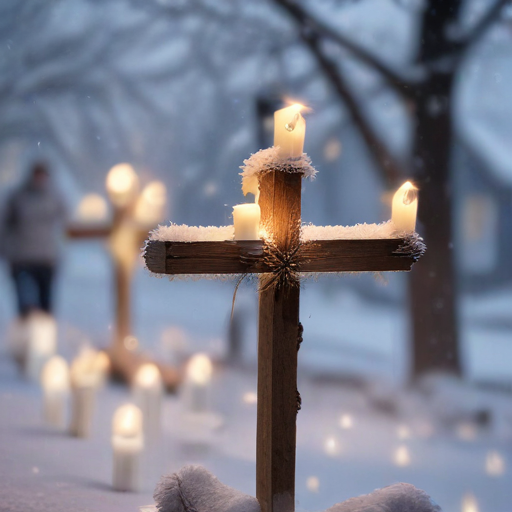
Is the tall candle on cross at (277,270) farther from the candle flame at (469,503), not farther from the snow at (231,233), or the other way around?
the candle flame at (469,503)

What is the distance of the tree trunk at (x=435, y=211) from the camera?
201 centimetres

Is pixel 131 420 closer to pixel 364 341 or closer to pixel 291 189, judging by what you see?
pixel 291 189

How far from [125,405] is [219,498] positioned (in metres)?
0.92

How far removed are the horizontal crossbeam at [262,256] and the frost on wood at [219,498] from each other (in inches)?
12.6

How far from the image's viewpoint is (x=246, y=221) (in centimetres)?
91

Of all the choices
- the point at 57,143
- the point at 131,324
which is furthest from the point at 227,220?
the point at 57,143

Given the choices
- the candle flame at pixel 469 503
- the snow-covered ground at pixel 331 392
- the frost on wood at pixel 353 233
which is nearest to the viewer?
the frost on wood at pixel 353 233

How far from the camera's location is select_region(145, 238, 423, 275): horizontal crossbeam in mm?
881

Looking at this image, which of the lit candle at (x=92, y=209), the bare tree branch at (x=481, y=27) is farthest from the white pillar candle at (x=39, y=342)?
the bare tree branch at (x=481, y=27)

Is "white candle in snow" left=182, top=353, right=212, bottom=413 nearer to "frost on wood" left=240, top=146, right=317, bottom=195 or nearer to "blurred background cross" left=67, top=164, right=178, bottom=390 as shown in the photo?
"blurred background cross" left=67, top=164, right=178, bottom=390

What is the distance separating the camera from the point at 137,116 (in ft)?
6.41

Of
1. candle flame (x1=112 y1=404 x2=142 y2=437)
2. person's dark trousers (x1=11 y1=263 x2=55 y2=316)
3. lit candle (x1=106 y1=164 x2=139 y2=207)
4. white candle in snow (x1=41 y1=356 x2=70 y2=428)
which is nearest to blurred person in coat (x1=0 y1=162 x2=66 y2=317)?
person's dark trousers (x1=11 y1=263 x2=55 y2=316)

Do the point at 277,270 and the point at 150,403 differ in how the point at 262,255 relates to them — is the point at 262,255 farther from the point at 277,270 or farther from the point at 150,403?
the point at 150,403

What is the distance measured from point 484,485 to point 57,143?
160cm
